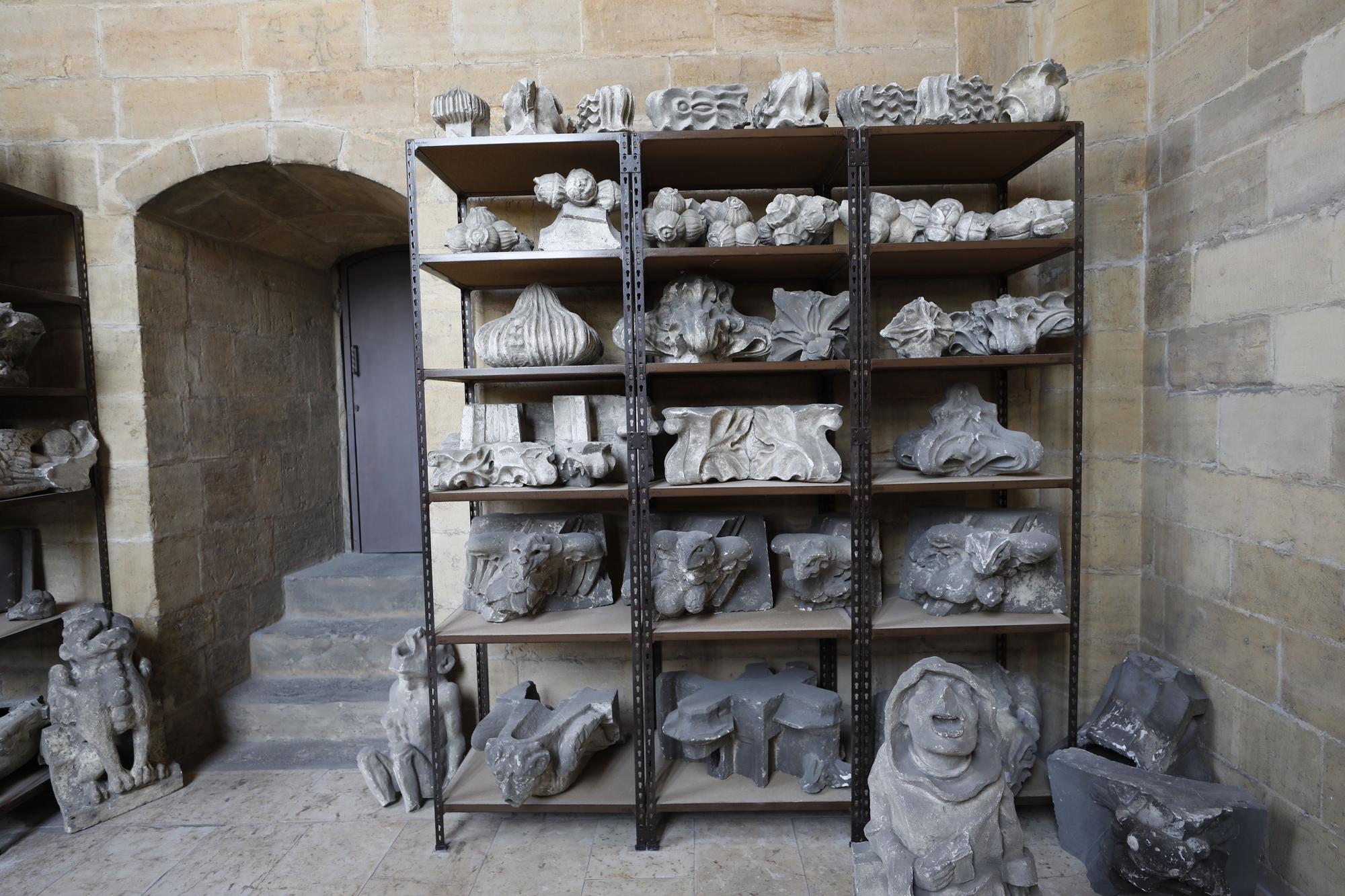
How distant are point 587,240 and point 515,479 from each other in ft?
2.92

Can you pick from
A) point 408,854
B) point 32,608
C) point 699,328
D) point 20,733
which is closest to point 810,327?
point 699,328

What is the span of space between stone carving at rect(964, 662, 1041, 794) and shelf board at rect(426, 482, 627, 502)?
4.65 feet

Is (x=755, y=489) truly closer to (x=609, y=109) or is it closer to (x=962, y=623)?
(x=962, y=623)

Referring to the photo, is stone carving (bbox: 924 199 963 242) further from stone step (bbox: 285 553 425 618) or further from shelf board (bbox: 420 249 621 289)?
stone step (bbox: 285 553 425 618)

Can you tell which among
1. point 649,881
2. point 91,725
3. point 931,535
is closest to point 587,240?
point 931,535

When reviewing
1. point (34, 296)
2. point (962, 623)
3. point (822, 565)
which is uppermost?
point (34, 296)

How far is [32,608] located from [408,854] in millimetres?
1832

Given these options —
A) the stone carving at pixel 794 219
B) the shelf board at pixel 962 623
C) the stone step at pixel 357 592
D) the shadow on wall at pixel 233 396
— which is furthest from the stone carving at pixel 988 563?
the shadow on wall at pixel 233 396

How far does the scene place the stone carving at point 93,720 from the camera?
9.02ft

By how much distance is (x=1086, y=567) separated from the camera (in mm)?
2902

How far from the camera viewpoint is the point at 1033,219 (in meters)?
2.50

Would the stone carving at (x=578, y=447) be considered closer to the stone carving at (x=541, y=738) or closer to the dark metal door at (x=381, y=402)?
the stone carving at (x=541, y=738)

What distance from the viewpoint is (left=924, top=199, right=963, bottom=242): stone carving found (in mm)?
2539

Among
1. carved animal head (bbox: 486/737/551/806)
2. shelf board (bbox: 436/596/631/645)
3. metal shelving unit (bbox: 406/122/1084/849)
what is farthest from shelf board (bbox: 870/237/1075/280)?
carved animal head (bbox: 486/737/551/806)
